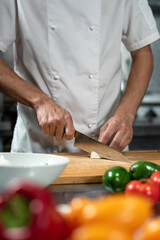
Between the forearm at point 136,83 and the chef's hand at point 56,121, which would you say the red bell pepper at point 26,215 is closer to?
the chef's hand at point 56,121

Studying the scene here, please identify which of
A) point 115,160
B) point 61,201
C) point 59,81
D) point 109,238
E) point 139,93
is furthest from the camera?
point 139,93

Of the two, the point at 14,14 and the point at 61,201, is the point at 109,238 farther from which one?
the point at 14,14

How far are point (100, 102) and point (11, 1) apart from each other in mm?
504

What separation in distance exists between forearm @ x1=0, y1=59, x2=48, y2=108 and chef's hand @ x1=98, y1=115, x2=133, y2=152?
243 millimetres

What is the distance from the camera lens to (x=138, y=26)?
157 centimetres

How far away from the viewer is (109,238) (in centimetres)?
31

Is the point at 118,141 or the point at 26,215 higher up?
the point at 26,215

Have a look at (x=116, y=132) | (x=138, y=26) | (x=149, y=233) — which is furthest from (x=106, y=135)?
(x=149, y=233)

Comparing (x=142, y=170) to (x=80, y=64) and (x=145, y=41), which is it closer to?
(x=80, y=64)

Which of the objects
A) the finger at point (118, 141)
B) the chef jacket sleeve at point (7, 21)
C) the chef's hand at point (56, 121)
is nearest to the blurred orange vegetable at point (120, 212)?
the chef's hand at point (56, 121)

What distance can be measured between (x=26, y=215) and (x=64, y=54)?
1.09 metres

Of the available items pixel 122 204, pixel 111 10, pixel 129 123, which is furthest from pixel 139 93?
pixel 122 204

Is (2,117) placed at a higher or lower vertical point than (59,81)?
lower

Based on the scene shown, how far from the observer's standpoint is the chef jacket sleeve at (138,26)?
155 cm
